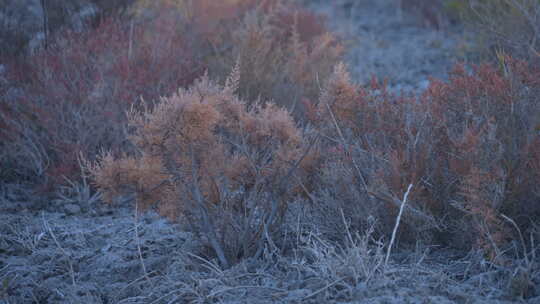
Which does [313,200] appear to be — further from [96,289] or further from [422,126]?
[96,289]

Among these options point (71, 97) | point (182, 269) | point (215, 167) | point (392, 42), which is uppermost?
point (215, 167)

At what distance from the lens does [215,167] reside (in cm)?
281

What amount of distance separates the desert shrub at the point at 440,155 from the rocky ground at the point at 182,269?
177 mm

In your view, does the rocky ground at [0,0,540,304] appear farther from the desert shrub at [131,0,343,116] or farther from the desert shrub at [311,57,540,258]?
the desert shrub at [131,0,343,116]

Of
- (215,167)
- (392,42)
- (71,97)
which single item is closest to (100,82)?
(71,97)

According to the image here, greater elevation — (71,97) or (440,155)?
(440,155)

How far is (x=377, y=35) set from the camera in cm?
903

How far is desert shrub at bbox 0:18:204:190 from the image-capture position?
14.0 feet

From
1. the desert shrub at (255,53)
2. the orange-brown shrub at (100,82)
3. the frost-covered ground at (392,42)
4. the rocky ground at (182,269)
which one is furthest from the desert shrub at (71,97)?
the frost-covered ground at (392,42)

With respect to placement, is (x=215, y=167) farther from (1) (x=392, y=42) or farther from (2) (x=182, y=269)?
(1) (x=392, y=42)

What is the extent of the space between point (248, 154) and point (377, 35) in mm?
6710

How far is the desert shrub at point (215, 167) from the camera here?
8.45 feet

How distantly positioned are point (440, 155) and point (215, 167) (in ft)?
3.60

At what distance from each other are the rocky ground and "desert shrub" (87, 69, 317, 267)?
6.0 inches
